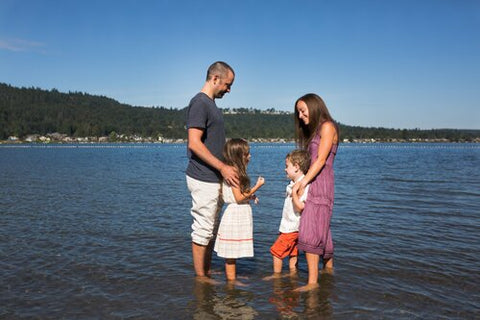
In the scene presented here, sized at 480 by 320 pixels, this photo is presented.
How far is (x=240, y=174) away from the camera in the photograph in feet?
16.8

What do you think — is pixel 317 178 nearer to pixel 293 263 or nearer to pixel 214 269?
pixel 293 263

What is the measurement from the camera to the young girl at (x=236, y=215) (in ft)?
16.9

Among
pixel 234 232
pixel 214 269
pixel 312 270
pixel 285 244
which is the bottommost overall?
pixel 214 269

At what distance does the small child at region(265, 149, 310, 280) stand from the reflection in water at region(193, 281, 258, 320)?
902 mm

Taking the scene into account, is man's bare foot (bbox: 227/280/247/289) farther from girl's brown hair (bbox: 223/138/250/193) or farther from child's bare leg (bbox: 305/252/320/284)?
girl's brown hair (bbox: 223/138/250/193)

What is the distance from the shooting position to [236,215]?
5.32 metres

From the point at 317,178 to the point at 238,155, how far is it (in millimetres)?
1095

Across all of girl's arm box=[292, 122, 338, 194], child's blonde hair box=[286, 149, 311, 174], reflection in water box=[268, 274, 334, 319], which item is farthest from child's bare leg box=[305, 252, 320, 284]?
child's blonde hair box=[286, 149, 311, 174]

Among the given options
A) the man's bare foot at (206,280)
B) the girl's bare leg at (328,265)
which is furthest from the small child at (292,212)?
the man's bare foot at (206,280)

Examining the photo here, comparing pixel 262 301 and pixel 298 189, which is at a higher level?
pixel 298 189

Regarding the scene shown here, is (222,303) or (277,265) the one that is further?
(277,265)

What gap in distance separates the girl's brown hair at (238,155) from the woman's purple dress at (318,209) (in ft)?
2.88

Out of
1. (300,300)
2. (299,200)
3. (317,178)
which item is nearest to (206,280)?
(300,300)

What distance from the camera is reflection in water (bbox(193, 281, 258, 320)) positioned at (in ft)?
15.2
